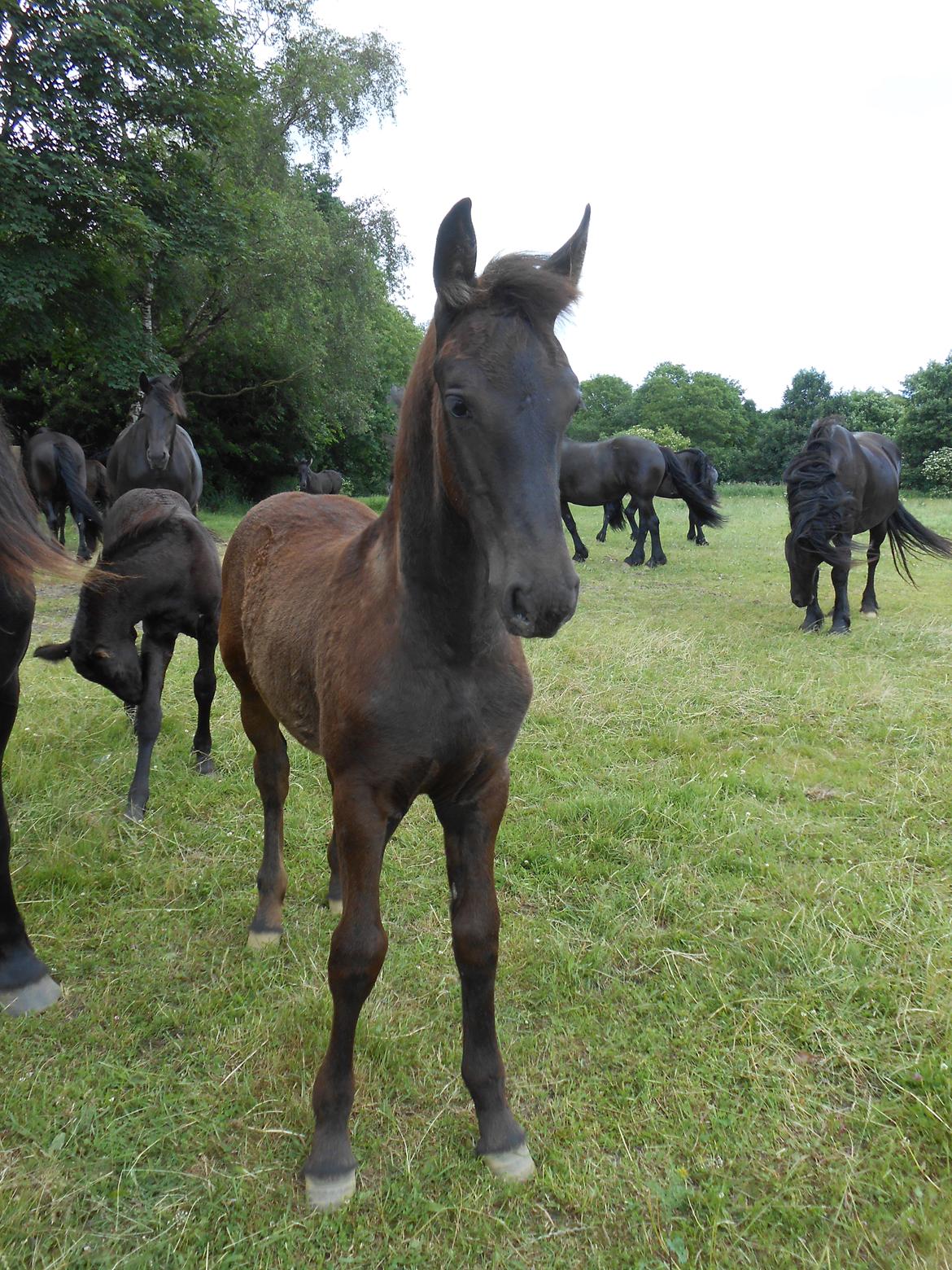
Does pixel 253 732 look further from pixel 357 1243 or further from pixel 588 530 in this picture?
pixel 588 530

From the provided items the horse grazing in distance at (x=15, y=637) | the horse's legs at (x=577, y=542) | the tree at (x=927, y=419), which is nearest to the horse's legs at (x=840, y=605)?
the horse's legs at (x=577, y=542)

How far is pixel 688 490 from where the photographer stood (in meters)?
13.5

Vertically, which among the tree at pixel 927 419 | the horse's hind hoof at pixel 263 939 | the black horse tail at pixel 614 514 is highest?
the tree at pixel 927 419

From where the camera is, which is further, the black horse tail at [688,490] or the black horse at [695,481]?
the black horse at [695,481]

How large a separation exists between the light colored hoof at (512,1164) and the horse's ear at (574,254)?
7.81 ft

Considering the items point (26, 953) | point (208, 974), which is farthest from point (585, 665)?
point (26, 953)

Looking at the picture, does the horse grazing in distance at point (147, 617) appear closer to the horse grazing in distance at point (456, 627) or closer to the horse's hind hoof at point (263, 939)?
the horse's hind hoof at point (263, 939)

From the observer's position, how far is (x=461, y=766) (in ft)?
6.53

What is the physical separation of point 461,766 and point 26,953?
200cm

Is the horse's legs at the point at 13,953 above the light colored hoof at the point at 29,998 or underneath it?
above

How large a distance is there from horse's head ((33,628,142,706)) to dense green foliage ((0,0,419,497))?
34.4 ft

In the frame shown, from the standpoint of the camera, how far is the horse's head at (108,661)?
167 inches

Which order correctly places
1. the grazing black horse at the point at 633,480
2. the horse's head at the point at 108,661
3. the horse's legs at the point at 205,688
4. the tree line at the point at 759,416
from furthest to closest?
the tree line at the point at 759,416
the grazing black horse at the point at 633,480
the horse's legs at the point at 205,688
the horse's head at the point at 108,661

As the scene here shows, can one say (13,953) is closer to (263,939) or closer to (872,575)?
(263,939)
